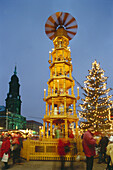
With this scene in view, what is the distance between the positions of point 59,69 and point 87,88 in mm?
5949

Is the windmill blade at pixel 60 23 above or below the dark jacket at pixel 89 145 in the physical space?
above

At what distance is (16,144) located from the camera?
10172 mm

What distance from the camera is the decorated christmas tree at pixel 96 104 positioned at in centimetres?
2002

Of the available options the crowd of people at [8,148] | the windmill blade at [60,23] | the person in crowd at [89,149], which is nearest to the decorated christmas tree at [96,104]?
the windmill blade at [60,23]

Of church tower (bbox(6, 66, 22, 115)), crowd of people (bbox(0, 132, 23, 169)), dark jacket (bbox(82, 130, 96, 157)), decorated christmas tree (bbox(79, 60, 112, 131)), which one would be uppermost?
church tower (bbox(6, 66, 22, 115))

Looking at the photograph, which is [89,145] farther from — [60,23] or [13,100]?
[13,100]

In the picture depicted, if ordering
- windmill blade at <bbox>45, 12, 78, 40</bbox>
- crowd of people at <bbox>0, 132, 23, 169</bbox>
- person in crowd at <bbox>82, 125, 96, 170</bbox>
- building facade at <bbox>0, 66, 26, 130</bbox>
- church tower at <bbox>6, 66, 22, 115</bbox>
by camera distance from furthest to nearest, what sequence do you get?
church tower at <bbox>6, 66, 22, 115</bbox> < building facade at <bbox>0, 66, 26, 130</bbox> < windmill blade at <bbox>45, 12, 78, 40</bbox> < crowd of people at <bbox>0, 132, 23, 169</bbox> < person in crowd at <bbox>82, 125, 96, 170</bbox>

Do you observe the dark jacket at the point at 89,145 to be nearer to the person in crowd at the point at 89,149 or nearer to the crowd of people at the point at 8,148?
the person in crowd at the point at 89,149

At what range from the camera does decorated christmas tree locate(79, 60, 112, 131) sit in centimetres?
2002

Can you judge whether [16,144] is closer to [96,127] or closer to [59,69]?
[59,69]

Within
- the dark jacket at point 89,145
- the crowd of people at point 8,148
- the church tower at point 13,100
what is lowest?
the crowd of people at point 8,148

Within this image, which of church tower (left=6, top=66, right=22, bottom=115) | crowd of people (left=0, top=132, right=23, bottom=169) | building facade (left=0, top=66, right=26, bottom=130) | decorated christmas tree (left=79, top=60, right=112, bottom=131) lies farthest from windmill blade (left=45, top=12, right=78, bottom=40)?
church tower (left=6, top=66, right=22, bottom=115)

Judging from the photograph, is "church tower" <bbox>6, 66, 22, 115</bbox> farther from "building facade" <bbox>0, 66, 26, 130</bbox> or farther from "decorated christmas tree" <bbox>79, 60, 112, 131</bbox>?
"decorated christmas tree" <bbox>79, 60, 112, 131</bbox>

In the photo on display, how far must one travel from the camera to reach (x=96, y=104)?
20562 mm
